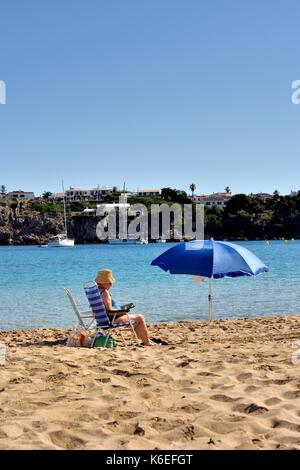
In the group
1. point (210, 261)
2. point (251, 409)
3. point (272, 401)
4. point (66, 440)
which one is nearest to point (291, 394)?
point (272, 401)

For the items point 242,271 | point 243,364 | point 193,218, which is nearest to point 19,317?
point 242,271

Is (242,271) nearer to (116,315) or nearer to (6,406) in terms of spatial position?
(116,315)

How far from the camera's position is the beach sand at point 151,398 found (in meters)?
4.29

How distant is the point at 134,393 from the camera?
18.0ft

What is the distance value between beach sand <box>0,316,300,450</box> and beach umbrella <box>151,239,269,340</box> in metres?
1.00

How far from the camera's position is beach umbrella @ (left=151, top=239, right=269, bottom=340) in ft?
27.5

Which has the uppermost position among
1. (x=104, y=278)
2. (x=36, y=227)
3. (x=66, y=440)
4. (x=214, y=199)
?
(x=214, y=199)

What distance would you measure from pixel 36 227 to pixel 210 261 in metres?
133

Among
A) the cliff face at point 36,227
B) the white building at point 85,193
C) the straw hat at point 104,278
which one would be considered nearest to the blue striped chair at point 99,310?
the straw hat at point 104,278

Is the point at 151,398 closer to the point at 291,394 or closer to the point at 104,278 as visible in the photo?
the point at 291,394

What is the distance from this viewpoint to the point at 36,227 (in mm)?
138500

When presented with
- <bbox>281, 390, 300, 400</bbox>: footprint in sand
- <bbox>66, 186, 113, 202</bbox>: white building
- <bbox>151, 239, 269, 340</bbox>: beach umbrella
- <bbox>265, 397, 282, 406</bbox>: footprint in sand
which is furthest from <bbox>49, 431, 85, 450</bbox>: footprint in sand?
<bbox>66, 186, 113, 202</bbox>: white building

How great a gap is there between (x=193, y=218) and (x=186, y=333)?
384 ft

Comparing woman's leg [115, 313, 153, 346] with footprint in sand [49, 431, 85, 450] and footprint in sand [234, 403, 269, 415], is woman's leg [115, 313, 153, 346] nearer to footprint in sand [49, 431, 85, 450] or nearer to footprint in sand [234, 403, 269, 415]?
footprint in sand [234, 403, 269, 415]
